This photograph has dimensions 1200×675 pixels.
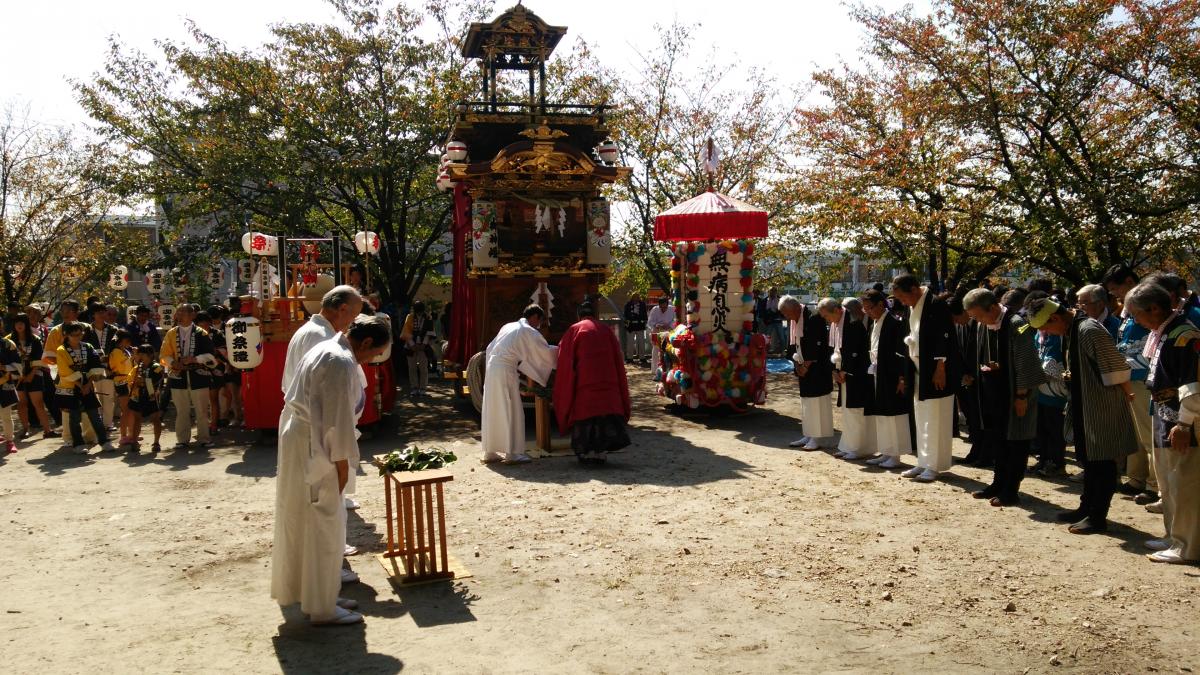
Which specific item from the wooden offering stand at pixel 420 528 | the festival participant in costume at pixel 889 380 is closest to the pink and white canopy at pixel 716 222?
the festival participant in costume at pixel 889 380

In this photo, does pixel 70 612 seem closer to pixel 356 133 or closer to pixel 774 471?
pixel 774 471

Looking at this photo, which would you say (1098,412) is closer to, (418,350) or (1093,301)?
(1093,301)

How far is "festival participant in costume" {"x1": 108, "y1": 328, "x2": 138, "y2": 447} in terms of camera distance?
10.8m

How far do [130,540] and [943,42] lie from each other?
12.6 m

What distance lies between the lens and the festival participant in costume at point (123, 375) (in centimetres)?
1083

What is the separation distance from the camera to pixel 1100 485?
6.54m

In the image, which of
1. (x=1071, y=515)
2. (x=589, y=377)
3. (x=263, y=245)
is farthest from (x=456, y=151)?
(x=1071, y=515)

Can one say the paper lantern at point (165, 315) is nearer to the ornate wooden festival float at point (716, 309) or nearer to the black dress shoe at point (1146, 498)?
the ornate wooden festival float at point (716, 309)

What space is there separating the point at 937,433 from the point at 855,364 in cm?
142

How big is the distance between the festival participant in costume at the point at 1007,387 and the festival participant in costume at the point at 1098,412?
624 millimetres

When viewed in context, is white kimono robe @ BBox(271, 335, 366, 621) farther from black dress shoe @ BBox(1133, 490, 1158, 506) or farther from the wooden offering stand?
black dress shoe @ BBox(1133, 490, 1158, 506)

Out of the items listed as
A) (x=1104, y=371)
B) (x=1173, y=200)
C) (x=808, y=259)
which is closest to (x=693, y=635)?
(x=1104, y=371)

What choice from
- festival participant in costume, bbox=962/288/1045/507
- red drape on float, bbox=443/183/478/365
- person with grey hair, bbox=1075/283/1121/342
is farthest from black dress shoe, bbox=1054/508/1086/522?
red drape on float, bbox=443/183/478/365

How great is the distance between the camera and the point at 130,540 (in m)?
6.96
